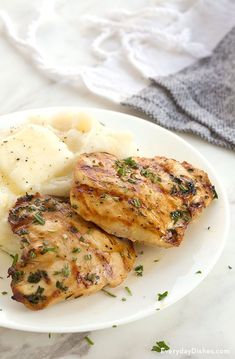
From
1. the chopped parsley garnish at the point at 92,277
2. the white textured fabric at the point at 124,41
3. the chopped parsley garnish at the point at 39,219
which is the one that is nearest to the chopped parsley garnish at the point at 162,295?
the chopped parsley garnish at the point at 92,277

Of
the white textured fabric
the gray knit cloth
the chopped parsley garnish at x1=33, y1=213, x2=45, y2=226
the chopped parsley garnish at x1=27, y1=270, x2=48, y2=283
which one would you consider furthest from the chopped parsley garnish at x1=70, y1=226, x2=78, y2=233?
the white textured fabric

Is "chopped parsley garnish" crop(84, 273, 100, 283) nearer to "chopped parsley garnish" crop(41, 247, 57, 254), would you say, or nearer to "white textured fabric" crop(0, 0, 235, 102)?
"chopped parsley garnish" crop(41, 247, 57, 254)

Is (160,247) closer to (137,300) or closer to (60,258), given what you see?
(137,300)

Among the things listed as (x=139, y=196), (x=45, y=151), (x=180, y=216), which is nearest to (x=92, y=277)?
(x=139, y=196)

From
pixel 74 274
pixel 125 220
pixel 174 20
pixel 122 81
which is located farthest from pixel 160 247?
pixel 174 20

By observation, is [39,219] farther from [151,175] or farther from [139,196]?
[151,175]

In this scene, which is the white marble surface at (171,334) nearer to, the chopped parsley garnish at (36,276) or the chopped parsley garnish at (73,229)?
the chopped parsley garnish at (36,276)
